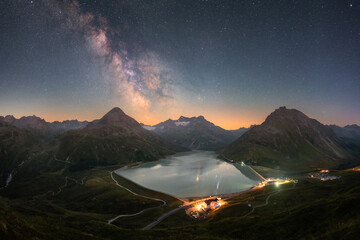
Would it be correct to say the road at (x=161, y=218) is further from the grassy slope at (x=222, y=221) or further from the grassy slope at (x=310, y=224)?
the grassy slope at (x=310, y=224)

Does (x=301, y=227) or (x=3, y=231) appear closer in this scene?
(x=3, y=231)

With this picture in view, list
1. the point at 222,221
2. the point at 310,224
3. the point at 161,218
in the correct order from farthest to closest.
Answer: the point at 161,218 → the point at 222,221 → the point at 310,224

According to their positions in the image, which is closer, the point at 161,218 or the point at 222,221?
the point at 222,221

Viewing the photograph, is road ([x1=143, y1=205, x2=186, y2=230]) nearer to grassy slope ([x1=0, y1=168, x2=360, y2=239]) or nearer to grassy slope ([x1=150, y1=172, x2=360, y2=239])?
grassy slope ([x1=0, y1=168, x2=360, y2=239])

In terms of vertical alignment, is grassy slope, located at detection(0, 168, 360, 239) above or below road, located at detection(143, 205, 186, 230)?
above

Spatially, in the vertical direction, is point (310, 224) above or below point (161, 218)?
above

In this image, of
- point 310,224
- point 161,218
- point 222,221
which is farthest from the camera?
point 161,218

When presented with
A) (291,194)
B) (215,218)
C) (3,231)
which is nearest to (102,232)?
(3,231)

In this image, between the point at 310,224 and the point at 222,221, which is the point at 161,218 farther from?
the point at 310,224

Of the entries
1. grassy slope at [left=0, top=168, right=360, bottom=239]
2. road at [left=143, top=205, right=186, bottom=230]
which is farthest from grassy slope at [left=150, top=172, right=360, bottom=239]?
road at [left=143, top=205, right=186, bottom=230]

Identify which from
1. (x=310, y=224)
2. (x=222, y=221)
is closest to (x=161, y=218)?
(x=222, y=221)

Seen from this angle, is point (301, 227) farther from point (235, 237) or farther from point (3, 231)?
point (3, 231)
